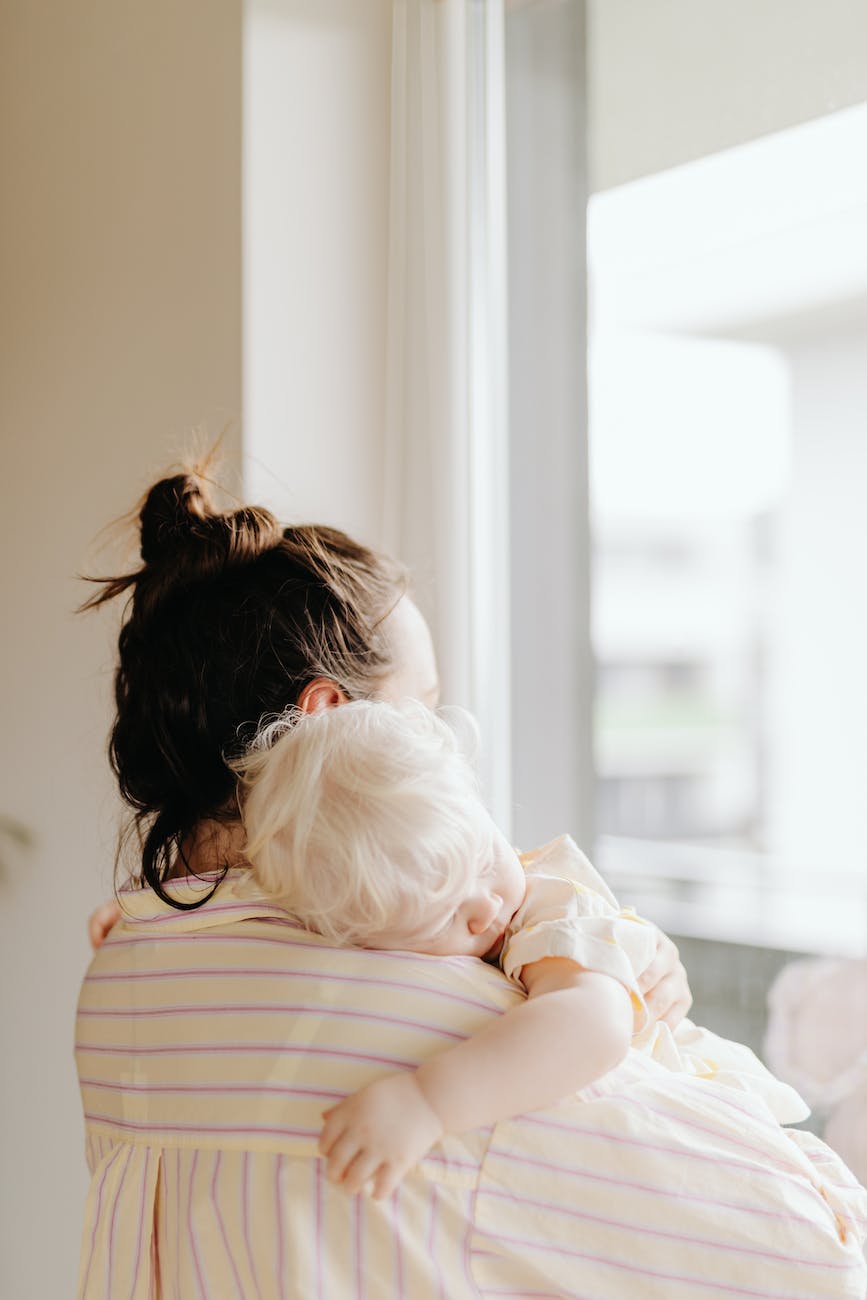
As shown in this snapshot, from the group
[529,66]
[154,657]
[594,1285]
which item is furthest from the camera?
[529,66]

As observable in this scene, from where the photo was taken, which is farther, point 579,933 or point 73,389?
point 73,389

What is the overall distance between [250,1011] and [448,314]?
1.08 m

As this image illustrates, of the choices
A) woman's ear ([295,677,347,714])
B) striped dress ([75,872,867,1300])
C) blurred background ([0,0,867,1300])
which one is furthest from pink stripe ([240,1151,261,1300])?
blurred background ([0,0,867,1300])

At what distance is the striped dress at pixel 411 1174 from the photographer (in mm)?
824

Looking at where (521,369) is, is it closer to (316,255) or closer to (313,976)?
(316,255)

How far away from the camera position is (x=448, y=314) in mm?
1701

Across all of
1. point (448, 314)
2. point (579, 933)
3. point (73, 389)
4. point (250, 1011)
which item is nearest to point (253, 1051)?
point (250, 1011)

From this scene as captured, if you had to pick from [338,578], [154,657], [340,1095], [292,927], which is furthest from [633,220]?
[340,1095]

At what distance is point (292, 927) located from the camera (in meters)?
0.93

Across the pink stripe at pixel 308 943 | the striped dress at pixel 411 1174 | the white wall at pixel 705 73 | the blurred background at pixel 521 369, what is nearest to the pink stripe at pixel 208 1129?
the striped dress at pixel 411 1174

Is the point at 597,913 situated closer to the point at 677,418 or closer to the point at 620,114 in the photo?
the point at 677,418

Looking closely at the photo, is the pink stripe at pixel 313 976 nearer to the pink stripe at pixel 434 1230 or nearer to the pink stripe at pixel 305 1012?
the pink stripe at pixel 305 1012

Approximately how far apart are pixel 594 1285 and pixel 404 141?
142 cm

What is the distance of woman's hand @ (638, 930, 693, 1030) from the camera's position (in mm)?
1055
